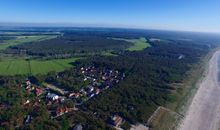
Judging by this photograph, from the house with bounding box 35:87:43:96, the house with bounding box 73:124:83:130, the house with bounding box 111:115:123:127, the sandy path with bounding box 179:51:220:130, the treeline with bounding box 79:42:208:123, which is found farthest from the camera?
the house with bounding box 35:87:43:96

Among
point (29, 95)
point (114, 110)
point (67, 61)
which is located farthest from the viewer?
point (67, 61)

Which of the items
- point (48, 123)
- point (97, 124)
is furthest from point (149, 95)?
point (48, 123)

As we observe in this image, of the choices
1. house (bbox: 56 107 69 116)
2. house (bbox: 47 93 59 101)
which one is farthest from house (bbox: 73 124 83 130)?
house (bbox: 47 93 59 101)

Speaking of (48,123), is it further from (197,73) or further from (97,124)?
(197,73)

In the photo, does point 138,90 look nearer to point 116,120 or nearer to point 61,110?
point 116,120

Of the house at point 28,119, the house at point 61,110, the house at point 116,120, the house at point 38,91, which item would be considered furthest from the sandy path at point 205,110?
the house at point 38,91

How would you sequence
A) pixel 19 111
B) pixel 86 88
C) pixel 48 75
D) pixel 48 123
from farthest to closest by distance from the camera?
1. pixel 48 75
2. pixel 86 88
3. pixel 19 111
4. pixel 48 123

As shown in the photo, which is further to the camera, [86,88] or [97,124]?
[86,88]

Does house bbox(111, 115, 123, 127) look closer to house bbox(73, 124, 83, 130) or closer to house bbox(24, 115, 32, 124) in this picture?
house bbox(73, 124, 83, 130)
